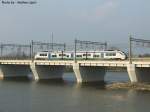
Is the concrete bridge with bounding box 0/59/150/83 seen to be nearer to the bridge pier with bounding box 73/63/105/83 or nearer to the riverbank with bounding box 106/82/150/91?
the bridge pier with bounding box 73/63/105/83

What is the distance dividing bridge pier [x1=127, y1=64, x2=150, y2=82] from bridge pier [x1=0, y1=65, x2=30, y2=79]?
159 feet

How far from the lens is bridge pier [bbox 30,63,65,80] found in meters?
103

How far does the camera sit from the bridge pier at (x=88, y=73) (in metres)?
88.3

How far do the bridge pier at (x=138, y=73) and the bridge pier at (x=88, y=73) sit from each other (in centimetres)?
1502

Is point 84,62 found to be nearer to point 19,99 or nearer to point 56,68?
point 56,68

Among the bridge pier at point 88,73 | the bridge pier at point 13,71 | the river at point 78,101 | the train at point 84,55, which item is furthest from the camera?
the bridge pier at point 13,71

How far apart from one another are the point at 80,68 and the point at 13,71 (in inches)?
1376

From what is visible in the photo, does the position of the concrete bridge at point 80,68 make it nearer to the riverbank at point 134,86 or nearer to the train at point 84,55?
the riverbank at point 134,86

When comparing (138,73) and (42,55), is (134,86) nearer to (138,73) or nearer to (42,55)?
(138,73)

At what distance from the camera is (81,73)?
88625 mm

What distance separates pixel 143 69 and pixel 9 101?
31535 mm

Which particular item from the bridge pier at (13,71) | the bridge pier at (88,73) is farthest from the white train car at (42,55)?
the bridge pier at (88,73)

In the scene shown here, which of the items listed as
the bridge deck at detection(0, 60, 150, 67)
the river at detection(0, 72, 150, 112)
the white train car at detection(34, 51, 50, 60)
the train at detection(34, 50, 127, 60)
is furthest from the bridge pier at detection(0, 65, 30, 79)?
the river at detection(0, 72, 150, 112)

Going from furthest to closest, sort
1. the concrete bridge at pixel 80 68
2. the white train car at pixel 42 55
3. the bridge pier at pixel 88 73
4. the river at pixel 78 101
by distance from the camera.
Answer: the white train car at pixel 42 55, the bridge pier at pixel 88 73, the concrete bridge at pixel 80 68, the river at pixel 78 101
